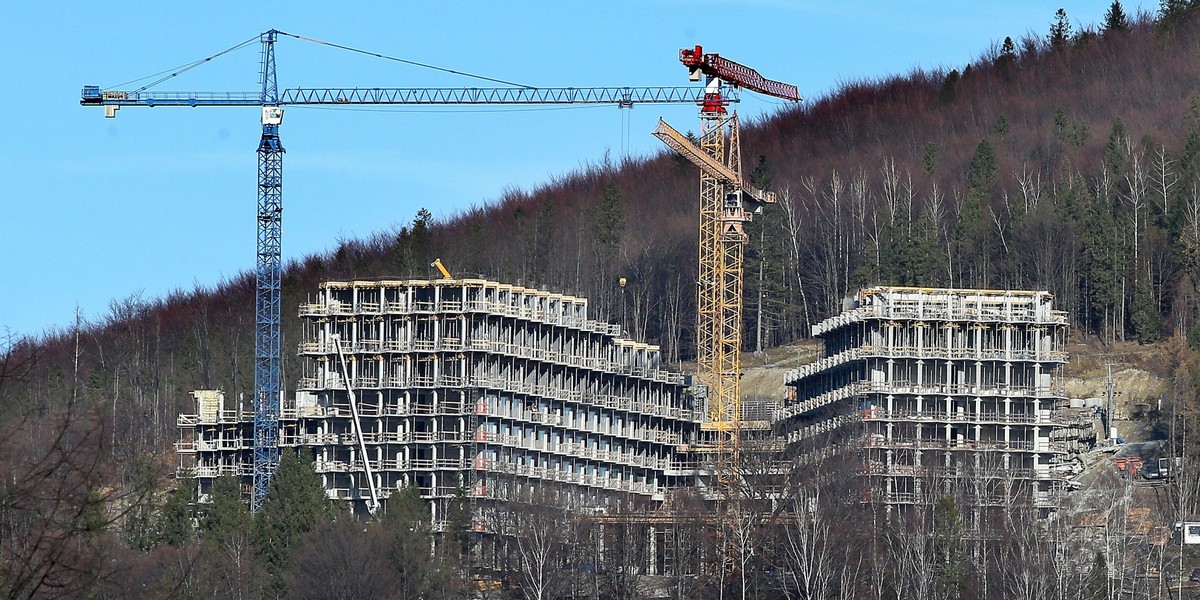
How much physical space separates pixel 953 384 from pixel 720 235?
21.3 m

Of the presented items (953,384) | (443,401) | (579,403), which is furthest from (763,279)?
(443,401)

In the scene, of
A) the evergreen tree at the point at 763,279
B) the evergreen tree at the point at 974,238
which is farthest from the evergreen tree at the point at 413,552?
the evergreen tree at the point at 974,238

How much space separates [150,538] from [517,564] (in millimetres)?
20414

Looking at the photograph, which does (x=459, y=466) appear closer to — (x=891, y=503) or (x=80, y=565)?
(x=891, y=503)

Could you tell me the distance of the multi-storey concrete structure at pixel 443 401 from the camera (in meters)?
140

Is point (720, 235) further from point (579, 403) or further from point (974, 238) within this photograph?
point (974, 238)

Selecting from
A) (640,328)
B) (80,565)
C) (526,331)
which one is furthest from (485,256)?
(80,565)

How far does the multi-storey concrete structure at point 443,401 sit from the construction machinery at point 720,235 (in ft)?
24.5

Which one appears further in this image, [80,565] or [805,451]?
[805,451]

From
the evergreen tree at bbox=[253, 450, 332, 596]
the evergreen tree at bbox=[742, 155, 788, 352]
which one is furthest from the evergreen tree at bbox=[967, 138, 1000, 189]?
the evergreen tree at bbox=[253, 450, 332, 596]

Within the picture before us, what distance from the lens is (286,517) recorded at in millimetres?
120938

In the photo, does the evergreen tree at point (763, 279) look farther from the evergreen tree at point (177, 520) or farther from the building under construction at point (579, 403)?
the evergreen tree at point (177, 520)

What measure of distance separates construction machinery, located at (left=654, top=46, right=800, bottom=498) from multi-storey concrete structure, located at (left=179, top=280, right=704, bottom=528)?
7.48m

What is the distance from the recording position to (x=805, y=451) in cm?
14225
